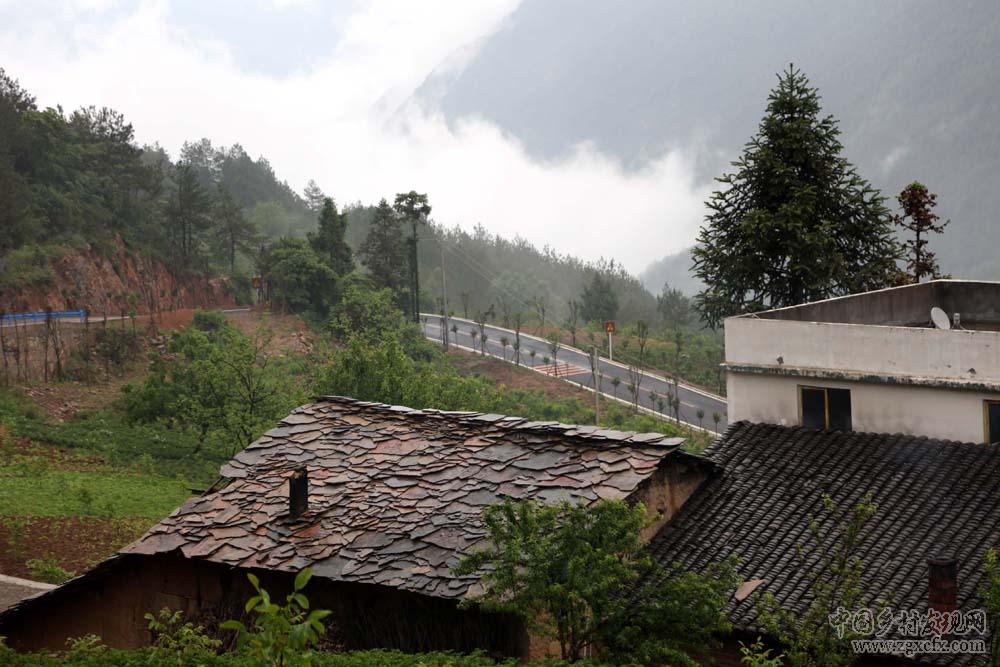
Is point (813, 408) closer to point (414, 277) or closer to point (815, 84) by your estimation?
point (414, 277)

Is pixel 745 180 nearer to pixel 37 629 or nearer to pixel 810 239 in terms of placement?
pixel 810 239

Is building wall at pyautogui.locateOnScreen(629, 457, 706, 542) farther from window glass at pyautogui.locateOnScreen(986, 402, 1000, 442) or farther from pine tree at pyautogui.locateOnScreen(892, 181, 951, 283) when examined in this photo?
pine tree at pyautogui.locateOnScreen(892, 181, 951, 283)

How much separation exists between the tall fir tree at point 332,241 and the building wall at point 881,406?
44.0m

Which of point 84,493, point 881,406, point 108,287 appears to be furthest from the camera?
point 108,287

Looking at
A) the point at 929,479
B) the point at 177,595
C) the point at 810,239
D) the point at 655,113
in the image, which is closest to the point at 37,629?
the point at 177,595

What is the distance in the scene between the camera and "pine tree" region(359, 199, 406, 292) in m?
64.5

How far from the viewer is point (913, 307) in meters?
23.5

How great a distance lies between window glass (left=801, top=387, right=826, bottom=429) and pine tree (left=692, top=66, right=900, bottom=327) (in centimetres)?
1021

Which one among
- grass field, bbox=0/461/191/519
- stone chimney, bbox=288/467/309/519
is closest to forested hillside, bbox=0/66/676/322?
grass field, bbox=0/461/191/519

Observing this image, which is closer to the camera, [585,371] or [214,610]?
[214,610]

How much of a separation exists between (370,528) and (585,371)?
41.0 metres

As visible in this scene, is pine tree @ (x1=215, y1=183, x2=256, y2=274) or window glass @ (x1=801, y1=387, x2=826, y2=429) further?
pine tree @ (x1=215, y1=183, x2=256, y2=274)

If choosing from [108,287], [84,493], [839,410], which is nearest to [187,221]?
[108,287]

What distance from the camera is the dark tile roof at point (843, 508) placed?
569 inches
